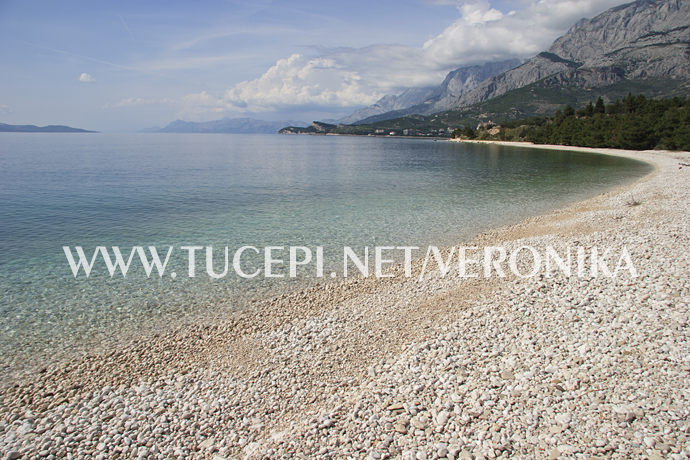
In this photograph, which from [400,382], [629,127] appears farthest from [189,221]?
[629,127]

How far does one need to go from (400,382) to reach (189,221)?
19.2 m

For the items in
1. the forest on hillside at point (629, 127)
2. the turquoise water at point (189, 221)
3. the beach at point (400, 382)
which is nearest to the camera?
the beach at point (400, 382)

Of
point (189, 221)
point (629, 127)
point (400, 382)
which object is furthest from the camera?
point (629, 127)

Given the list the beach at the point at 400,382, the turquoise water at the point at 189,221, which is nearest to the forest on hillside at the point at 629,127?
the turquoise water at the point at 189,221

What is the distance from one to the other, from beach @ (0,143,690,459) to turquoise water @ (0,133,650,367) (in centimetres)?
195

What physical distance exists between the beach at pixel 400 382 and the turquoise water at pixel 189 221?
195cm

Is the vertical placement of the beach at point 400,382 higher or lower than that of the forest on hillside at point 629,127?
lower

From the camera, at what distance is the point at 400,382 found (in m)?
7.48

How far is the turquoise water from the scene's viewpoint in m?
11.7

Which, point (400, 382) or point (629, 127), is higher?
point (629, 127)

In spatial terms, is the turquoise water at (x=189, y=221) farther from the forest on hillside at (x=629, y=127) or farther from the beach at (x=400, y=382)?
the forest on hillside at (x=629, y=127)

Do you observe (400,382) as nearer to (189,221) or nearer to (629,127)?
(189,221)

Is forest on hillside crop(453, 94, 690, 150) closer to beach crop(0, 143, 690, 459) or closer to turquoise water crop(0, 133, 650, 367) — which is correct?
turquoise water crop(0, 133, 650, 367)

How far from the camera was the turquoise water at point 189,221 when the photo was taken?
11664mm
